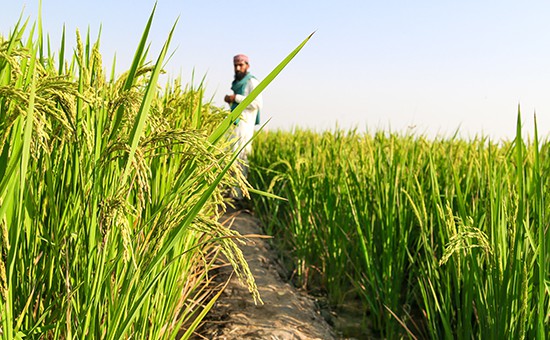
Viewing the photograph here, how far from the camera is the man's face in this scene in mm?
6516

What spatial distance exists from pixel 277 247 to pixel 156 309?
288 cm

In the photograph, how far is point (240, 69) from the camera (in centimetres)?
653

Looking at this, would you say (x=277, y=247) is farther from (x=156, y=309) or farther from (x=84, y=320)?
(x=84, y=320)

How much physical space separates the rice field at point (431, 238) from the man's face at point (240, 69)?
7.54ft

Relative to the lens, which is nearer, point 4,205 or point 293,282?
point 4,205

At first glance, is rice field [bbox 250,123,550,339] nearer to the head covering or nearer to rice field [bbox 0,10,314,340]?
rice field [bbox 0,10,314,340]

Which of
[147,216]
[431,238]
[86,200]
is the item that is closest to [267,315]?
[431,238]

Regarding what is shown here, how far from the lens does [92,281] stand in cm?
126

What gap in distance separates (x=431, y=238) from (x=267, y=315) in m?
1.04

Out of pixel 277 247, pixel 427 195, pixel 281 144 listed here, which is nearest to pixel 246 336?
pixel 427 195

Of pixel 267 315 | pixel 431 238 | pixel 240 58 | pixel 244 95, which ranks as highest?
pixel 240 58

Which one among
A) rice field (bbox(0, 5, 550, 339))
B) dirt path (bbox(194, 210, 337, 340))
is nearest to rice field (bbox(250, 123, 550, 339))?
rice field (bbox(0, 5, 550, 339))

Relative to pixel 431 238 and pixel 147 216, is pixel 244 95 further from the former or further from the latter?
pixel 147 216

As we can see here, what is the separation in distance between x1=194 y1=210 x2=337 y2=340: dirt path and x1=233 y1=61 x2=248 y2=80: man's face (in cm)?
346
